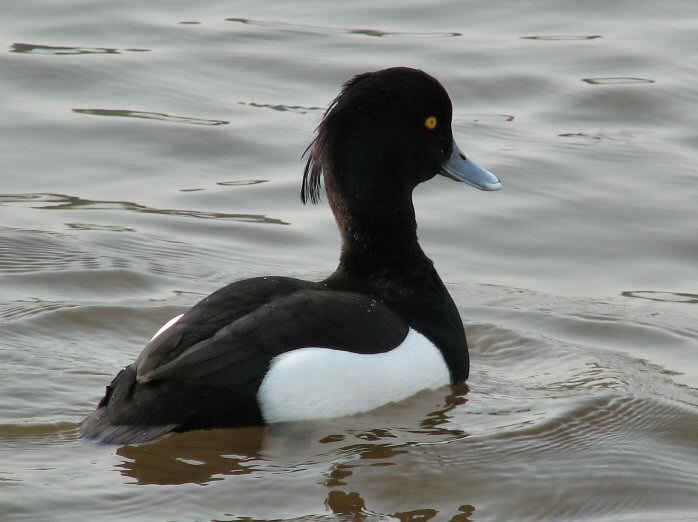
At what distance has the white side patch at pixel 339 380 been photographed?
5148mm

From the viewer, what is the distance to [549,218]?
8305 millimetres

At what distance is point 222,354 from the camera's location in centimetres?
506

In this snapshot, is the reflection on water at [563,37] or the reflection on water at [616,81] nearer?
the reflection on water at [616,81]

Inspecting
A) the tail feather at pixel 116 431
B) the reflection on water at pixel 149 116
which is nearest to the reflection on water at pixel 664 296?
the tail feather at pixel 116 431

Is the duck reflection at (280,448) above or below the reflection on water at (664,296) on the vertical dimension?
below

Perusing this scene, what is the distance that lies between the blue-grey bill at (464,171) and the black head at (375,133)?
326mm

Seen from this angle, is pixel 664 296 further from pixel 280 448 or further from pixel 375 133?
pixel 280 448

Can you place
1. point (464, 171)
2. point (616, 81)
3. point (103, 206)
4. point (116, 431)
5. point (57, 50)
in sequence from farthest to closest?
1. point (57, 50)
2. point (616, 81)
3. point (103, 206)
4. point (464, 171)
5. point (116, 431)

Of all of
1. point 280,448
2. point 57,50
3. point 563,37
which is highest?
point 563,37

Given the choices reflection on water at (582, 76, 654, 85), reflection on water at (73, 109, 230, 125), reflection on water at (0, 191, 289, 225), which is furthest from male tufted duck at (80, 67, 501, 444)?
reflection on water at (582, 76, 654, 85)

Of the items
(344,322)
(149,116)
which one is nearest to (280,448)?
(344,322)

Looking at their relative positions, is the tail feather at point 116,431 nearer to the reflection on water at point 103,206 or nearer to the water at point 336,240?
the water at point 336,240

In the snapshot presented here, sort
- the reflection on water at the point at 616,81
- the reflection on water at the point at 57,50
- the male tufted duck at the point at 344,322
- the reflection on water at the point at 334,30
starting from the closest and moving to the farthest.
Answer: the male tufted duck at the point at 344,322, the reflection on water at the point at 616,81, the reflection on water at the point at 57,50, the reflection on water at the point at 334,30

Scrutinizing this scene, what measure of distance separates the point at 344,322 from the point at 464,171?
1443 mm
